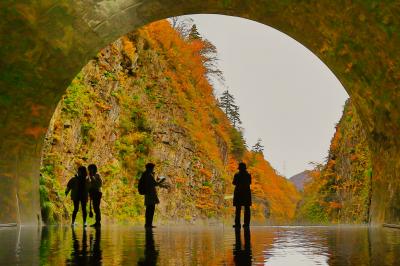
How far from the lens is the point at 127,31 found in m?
13.7

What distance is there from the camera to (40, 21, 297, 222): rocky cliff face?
83.5 ft

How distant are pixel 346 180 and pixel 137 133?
44.5 feet

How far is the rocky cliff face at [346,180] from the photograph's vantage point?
33.0 m

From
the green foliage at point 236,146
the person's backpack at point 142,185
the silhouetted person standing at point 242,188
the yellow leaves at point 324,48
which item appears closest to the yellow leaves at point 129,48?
the person's backpack at point 142,185

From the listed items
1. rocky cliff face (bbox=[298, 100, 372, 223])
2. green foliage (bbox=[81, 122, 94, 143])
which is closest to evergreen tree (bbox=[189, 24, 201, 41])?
rocky cliff face (bbox=[298, 100, 372, 223])

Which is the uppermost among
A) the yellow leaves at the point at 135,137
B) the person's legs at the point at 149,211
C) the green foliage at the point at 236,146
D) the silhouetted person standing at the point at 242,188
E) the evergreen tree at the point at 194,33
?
the evergreen tree at the point at 194,33

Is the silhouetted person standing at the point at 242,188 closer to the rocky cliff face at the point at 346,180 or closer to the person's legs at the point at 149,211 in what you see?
the person's legs at the point at 149,211

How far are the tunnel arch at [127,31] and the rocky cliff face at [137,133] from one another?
5784 millimetres

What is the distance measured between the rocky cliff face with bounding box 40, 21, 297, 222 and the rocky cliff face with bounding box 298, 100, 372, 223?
8050mm

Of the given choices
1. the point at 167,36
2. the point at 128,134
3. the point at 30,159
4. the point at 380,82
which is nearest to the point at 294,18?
the point at 380,82

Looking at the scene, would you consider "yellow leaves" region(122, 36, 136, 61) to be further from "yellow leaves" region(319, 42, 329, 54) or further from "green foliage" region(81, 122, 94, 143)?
"yellow leaves" region(319, 42, 329, 54)

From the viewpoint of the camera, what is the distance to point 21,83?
44.0ft

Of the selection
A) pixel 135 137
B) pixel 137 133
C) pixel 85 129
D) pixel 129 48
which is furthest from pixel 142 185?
pixel 129 48

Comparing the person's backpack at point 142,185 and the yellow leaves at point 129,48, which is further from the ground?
the yellow leaves at point 129,48
